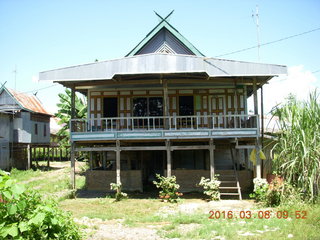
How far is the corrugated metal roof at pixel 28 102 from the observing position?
2905 cm

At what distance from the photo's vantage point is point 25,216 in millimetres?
5598

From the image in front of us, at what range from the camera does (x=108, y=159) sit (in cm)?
2028

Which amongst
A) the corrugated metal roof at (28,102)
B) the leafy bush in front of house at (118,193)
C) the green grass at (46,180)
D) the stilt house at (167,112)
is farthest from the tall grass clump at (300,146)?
the corrugated metal roof at (28,102)

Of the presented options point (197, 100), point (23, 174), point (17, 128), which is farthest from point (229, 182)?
point (17, 128)

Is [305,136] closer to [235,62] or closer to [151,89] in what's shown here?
[235,62]

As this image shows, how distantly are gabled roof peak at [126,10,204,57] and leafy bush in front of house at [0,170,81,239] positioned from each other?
14.4 meters

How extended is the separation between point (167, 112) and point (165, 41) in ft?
19.8

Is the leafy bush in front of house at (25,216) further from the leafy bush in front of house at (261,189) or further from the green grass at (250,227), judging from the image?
the leafy bush in front of house at (261,189)

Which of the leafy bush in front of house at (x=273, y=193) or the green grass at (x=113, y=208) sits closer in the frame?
the green grass at (x=113, y=208)

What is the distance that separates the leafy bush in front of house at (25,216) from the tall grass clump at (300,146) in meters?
8.13

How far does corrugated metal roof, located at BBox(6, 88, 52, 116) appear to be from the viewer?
29053 millimetres

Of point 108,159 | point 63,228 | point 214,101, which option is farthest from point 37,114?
point 63,228

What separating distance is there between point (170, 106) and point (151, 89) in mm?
1332

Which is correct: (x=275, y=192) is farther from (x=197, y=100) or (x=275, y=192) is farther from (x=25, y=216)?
(x=25, y=216)
